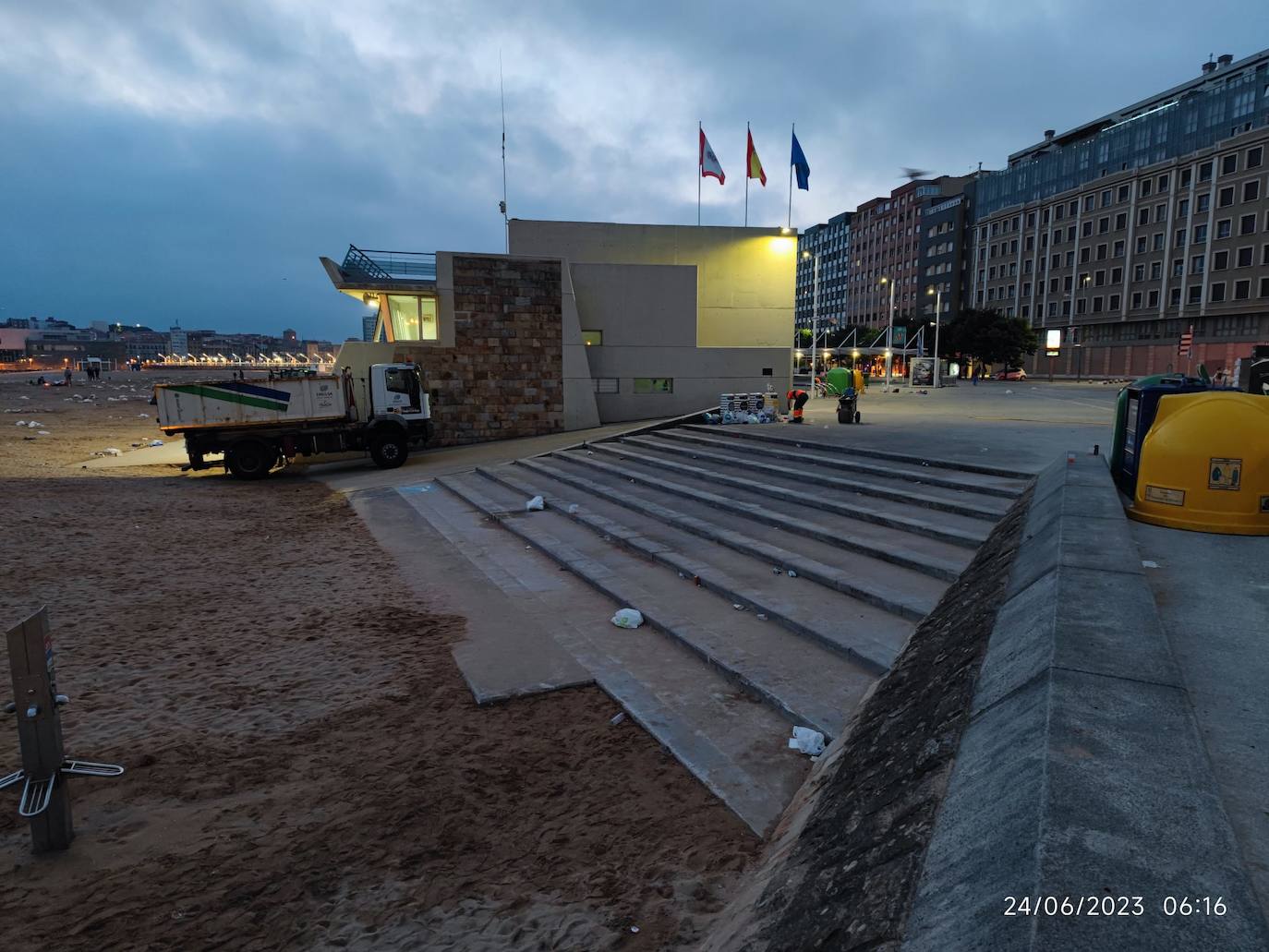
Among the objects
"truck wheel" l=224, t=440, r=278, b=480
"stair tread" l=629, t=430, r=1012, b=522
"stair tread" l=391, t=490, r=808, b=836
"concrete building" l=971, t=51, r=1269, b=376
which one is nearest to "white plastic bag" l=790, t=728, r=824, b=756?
"stair tread" l=391, t=490, r=808, b=836

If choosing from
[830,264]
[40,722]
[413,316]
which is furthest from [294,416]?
[830,264]

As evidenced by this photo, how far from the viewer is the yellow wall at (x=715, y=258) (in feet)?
92.5

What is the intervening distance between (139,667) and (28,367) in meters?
151

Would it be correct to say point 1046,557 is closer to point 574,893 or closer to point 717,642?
point 717,642

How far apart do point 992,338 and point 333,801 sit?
235 feet

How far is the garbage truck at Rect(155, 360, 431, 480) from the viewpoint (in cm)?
1895

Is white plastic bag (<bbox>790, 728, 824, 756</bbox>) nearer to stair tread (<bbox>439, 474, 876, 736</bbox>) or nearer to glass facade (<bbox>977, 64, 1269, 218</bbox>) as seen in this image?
A: stair tread (<bbox>439, 474, 876, 736</bbox>)

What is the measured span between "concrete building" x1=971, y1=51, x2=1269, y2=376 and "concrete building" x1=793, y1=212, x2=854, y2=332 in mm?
46339

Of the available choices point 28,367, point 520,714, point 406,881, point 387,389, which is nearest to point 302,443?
point 387,389

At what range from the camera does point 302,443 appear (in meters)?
20.0

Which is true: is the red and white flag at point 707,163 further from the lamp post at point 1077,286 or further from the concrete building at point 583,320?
the lamp post at point 1077,286

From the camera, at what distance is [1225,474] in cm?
593

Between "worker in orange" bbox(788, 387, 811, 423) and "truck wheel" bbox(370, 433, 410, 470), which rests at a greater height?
"worker in orange" bbox(788, 387, 811, 423)

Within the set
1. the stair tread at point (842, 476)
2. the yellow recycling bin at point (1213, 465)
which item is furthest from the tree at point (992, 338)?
the yellow recycling bin at point (1213, 465)
